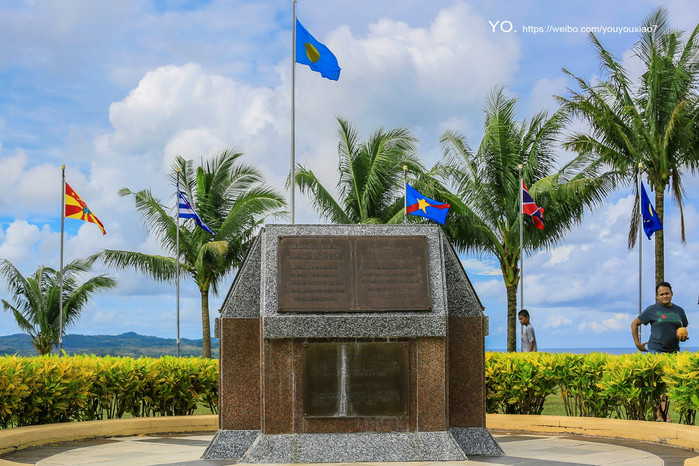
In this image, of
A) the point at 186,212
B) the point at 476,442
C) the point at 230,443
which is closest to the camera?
the point at 230,443

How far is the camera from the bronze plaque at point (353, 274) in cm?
750

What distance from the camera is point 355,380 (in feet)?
24.2

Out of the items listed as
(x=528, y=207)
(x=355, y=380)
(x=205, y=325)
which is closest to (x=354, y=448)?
(x=355, y=380)

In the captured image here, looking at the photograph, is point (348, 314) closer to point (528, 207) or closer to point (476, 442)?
point (476, 442)

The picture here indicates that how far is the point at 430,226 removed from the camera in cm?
814

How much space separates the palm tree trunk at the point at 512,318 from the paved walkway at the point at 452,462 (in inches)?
694

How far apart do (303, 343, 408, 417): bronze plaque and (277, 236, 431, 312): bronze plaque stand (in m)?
0.39

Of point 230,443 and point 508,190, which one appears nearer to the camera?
point 230,443

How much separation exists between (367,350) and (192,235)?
21.1 metres

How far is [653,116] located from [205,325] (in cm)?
1640

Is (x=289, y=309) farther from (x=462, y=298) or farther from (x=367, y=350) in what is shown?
(x=462, y=298)

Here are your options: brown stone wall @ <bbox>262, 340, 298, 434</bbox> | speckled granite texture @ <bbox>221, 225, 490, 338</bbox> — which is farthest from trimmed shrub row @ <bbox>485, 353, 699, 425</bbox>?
brown stone wall @ <bbox>262, 340, 298, 434</bbox>

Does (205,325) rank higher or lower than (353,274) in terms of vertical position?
lower

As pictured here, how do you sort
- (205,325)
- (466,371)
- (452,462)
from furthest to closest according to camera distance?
1. (205,325)
2. (466,371)
3. (452,462)
